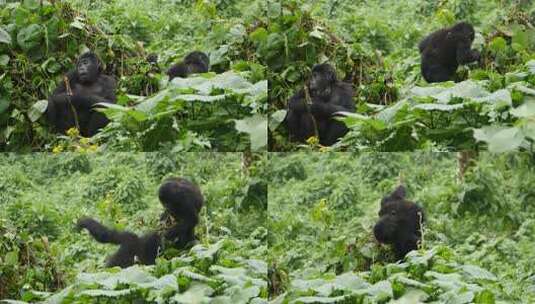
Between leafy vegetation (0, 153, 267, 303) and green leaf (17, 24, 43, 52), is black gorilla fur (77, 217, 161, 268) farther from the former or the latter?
green leaf (17, 24, 43, 52)

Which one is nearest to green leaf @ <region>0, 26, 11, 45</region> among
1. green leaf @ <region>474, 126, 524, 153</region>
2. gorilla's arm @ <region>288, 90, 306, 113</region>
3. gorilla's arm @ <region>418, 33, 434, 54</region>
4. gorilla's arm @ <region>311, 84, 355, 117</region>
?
gorilla's arm @ <region>288, 90, 306, 113</region>

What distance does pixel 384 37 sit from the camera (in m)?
7.56

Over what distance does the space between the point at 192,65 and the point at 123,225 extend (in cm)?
112

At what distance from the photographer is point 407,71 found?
764 centimetres

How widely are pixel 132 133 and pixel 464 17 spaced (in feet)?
8.06

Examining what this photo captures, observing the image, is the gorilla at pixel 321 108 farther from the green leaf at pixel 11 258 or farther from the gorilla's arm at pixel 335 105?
the green leaf at pixel 11 258

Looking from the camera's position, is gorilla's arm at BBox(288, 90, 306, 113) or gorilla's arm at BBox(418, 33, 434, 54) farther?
gorilla's arm at BBox(418, 33, 434, 54)

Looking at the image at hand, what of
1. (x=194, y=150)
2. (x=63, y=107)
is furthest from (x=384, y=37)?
(x=63, y=107)

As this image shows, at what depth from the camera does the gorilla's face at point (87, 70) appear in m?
7.57

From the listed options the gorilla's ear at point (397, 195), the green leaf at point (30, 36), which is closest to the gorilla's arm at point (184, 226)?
the gorilla's ear at point (397, 195)

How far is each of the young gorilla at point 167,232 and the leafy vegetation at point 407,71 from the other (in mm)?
626

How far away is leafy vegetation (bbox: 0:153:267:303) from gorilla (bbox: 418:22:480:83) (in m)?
1.30

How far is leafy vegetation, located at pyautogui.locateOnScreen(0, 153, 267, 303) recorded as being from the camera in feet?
22.7

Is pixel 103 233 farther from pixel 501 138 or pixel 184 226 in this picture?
pixel 501 138
